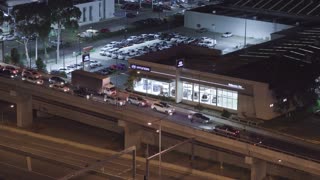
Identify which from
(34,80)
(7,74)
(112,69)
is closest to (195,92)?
(34,80)

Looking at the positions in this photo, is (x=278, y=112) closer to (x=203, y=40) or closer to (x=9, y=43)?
(x=203, y=40)

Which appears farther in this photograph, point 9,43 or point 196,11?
point 196,11

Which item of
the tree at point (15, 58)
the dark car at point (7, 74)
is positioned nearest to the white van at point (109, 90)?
the dark car at point (7, 74)

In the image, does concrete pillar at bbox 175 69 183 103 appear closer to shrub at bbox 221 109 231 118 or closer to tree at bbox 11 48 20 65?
shrub at bbox 221 109 231 118

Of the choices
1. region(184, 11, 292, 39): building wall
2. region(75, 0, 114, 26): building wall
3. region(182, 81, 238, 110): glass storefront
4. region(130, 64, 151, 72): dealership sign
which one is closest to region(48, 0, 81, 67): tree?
region(130, 64, 151, 72): dealership sign

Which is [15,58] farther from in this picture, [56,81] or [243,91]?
[243,91]

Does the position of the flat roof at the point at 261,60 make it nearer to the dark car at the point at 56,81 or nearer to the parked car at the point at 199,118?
the dark car at the point at 56,81

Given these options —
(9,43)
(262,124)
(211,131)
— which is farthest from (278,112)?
(9,43)
